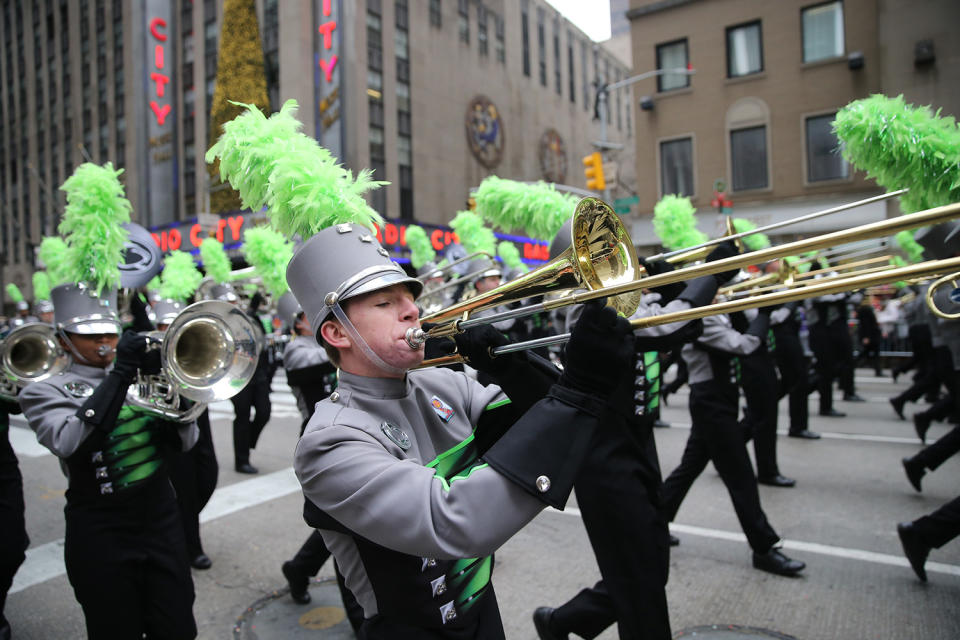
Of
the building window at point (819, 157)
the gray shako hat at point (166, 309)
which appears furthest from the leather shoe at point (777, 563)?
the building window at point (819, 157)

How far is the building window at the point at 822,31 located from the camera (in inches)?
827

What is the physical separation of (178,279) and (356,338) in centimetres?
517

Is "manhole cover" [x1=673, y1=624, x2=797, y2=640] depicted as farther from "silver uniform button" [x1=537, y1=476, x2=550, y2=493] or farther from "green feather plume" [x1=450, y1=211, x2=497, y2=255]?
"green feather plume" [x1=450, y1=211, x2=497, y2=255]

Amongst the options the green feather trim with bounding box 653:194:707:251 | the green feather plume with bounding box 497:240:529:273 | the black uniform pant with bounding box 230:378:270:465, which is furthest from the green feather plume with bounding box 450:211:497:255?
the black uniform pant with bounding box 230:378:270:465

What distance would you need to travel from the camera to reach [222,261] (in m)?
7.64

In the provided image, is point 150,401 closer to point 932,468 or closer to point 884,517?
point 884,517

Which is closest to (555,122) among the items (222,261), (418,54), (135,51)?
(418,54)

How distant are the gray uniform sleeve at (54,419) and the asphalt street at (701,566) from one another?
5.14 feet

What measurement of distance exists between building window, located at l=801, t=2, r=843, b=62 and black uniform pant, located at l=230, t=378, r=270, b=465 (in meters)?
21.5

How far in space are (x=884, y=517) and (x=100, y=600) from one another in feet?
18.7

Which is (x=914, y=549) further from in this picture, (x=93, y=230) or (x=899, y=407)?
(x=899, y=407)

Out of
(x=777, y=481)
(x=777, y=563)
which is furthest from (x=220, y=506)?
(x=777, y=481)

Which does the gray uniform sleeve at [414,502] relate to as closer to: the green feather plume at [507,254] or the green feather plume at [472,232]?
the green feather plume at [472,232]

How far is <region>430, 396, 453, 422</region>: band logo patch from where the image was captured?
2.09 metres
